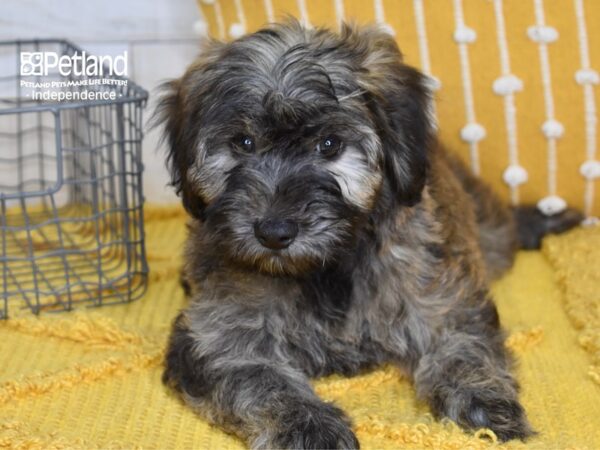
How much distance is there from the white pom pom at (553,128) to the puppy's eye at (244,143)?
5.04 ft

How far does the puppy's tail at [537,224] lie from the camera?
3.57 m

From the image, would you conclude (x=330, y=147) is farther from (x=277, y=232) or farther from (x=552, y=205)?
(x=552, y=205)

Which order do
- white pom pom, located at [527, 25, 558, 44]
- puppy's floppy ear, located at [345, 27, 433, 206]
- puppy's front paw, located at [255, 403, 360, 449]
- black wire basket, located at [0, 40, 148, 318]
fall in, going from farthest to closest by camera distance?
white pom pom, located at [527, 25, 558, 44] → black wire basket, located at [0, 40, 148, 318] → puppy's floppy ear, located at [345, 27, 433, 206] → puppy's front paw, located at [255, 403, 360, 449]

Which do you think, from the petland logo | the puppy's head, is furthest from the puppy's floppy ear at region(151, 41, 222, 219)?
the petland logo

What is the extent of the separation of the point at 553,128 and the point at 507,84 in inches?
8.9

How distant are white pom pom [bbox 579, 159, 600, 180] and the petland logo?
1724mm

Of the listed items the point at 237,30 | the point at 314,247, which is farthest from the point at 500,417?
the point at 237,30

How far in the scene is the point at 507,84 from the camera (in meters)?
3.40

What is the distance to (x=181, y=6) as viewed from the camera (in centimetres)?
412

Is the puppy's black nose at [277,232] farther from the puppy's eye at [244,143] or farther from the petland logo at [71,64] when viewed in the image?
the petland logo at [71,64]

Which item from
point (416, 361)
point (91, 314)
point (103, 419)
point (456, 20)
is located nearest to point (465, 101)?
point (456, 20)

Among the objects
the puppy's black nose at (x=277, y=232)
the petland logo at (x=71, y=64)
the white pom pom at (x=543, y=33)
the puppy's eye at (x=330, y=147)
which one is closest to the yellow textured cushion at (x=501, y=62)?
the white pom pom at (x=543, y=33)

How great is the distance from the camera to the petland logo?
3629 mm

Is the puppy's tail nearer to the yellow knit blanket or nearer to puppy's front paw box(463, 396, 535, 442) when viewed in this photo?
the yellow knit blanket
